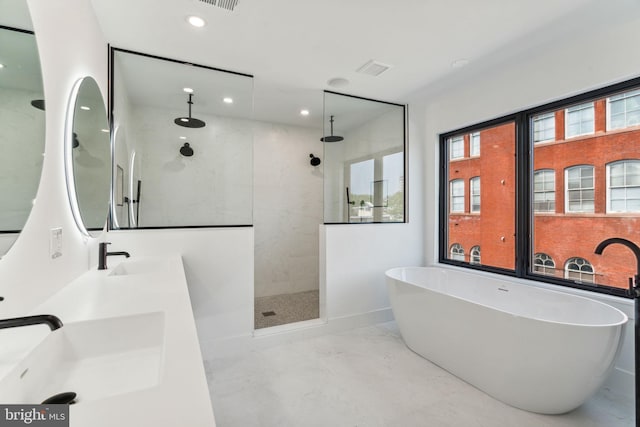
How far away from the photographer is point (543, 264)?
2.70m

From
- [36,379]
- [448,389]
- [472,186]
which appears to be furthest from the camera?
[472,186]

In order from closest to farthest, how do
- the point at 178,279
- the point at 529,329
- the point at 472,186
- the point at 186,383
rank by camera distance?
the point at 186,383 < the point at 178,279 < the point at 529,329 < the point at 472,186

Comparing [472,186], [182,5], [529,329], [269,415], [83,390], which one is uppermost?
[182,5]

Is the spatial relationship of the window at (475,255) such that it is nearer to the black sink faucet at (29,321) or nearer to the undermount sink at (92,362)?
the undermount sink at (92,362)

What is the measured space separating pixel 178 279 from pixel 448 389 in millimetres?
2050

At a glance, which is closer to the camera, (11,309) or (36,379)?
(36,379)

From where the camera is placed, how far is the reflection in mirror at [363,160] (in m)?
3.51

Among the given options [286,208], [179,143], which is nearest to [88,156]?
[179,143]

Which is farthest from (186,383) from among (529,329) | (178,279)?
(529,329)

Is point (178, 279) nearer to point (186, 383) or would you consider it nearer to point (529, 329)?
point (186, 383)

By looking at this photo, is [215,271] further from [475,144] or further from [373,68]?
[475,144]

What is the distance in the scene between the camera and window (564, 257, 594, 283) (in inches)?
94.7

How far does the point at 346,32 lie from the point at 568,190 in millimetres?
2303

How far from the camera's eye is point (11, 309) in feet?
3.32
